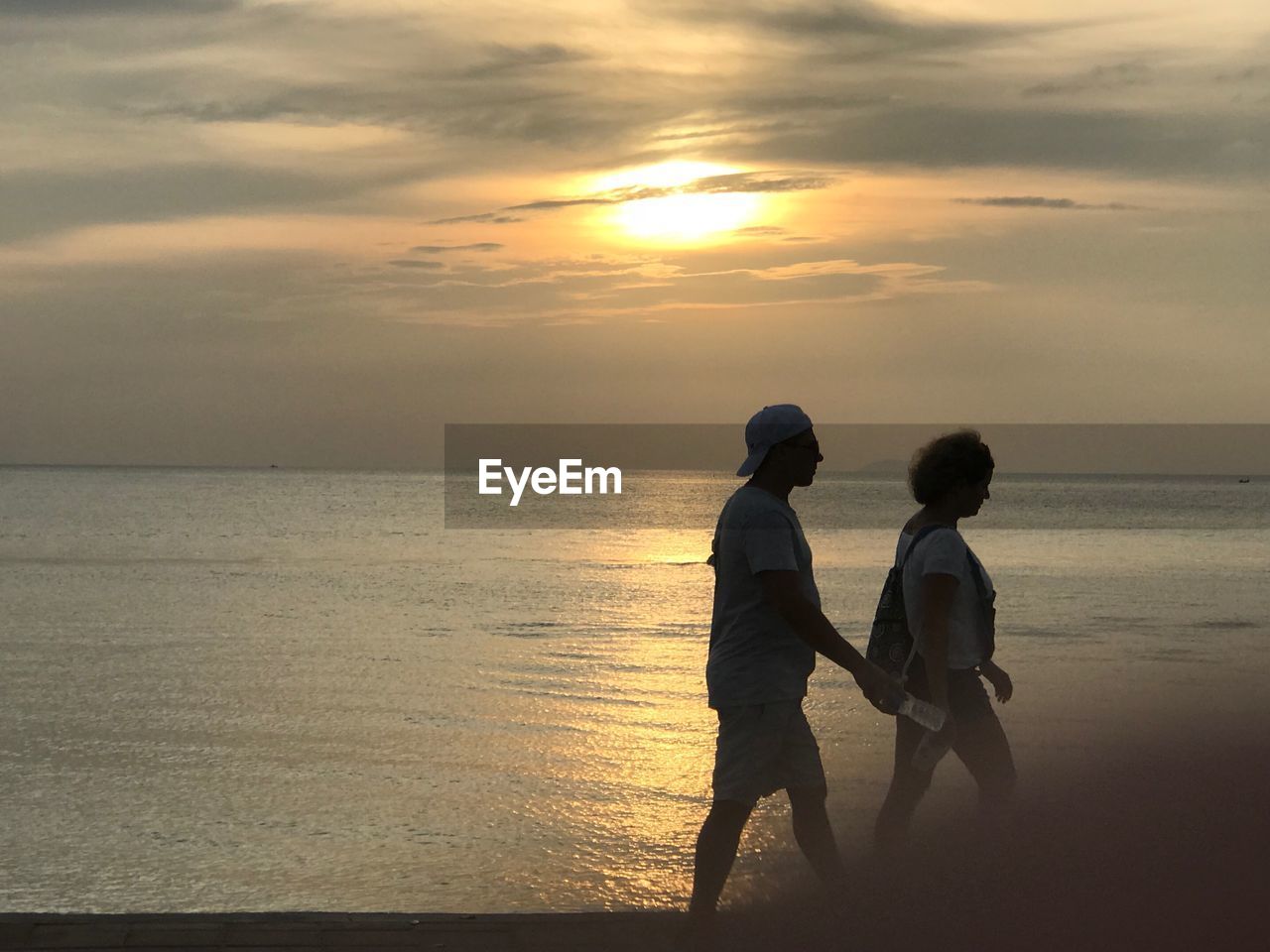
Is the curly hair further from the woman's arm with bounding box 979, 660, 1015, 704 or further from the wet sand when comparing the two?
the wet sand

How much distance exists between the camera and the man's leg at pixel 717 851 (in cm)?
480

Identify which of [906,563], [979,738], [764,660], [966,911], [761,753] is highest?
[906,563]

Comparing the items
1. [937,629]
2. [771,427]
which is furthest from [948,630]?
[771,427]

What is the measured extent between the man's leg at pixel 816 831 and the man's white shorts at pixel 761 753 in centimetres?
4

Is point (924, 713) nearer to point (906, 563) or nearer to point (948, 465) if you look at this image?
point (906, 563)

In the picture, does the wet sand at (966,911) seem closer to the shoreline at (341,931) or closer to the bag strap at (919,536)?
the shoreline at (341,931)

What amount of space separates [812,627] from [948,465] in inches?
46.0

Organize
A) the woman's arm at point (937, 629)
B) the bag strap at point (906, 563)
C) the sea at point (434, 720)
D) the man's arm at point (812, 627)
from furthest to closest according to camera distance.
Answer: the sea at point (434, 720) → the bag strap at point (906, 563) → the woman's arm at point (937, 629) → the man's arm at point (812, 627)

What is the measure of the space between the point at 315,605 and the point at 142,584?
564 centimetres

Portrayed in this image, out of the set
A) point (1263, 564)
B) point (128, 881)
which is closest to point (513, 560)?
point (1263, 564)

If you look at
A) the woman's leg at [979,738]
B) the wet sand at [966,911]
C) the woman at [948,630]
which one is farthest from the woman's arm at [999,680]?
the wet sand at [966,911]

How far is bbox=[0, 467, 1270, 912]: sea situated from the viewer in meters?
6.77

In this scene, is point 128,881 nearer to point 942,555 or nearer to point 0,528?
point 942,555

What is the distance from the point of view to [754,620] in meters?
4.81
